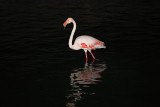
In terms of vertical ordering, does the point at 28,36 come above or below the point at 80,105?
above

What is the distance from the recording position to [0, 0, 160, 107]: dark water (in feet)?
32.0

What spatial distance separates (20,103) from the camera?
9398 millimetres

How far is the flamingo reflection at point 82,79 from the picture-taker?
971 cm

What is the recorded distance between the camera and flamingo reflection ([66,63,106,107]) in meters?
9.71

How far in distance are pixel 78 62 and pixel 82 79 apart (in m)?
2.04

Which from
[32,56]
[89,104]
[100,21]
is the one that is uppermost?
[100,21]

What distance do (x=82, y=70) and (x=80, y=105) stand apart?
308 centimetres

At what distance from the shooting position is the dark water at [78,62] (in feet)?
32.0

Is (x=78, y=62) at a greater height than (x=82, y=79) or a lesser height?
greater

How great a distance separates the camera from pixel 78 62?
43.1ft

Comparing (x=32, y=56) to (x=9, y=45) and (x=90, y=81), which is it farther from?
(x=90, y=81)

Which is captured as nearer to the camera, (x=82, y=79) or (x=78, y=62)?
(x=82, y=79)

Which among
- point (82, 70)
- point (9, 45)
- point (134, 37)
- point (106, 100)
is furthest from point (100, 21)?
point (106, 100)

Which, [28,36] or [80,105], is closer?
[80,105]
